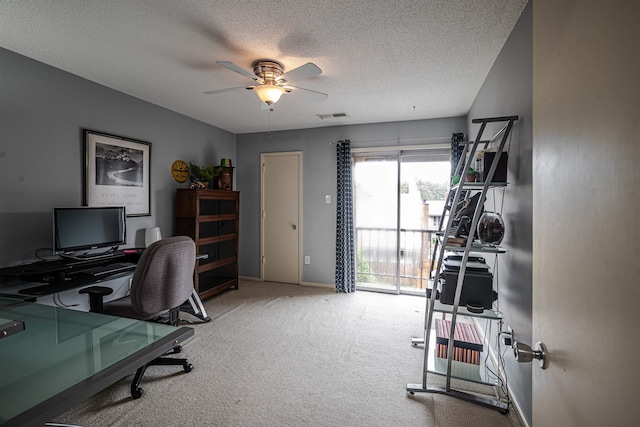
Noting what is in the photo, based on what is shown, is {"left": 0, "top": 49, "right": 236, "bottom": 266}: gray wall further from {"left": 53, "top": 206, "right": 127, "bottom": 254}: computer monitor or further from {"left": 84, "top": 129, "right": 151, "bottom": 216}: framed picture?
{"left": 53, "top": 206, "right": 127, "bottom": 254}: computer monitor

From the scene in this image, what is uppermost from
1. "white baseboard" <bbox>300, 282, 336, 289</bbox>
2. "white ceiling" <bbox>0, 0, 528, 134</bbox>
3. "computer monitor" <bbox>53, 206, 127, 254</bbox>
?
"white ceiling" <bbox>0, 0, 528, 134</bbox>

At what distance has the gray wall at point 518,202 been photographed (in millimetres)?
1696

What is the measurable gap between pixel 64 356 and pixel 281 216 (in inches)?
146

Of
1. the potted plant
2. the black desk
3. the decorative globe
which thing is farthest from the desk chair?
the decorative globe

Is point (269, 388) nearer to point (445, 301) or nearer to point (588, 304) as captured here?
point (445, 301)

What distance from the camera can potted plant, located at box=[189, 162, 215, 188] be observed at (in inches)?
156

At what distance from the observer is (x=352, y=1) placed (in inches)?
68.1

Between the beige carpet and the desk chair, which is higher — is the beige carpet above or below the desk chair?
below

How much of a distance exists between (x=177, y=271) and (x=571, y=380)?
2.35 metres

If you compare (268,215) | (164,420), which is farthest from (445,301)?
(268,215)

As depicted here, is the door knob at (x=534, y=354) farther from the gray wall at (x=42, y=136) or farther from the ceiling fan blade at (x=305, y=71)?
the gray wall at (x=42, y=136)

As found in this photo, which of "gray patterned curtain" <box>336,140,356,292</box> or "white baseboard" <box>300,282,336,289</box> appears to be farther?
"white baseboard" <box>300,282,336,289</box>

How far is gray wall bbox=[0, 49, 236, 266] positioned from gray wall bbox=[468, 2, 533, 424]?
352 centimetres

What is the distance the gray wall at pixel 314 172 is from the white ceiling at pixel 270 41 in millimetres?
966
